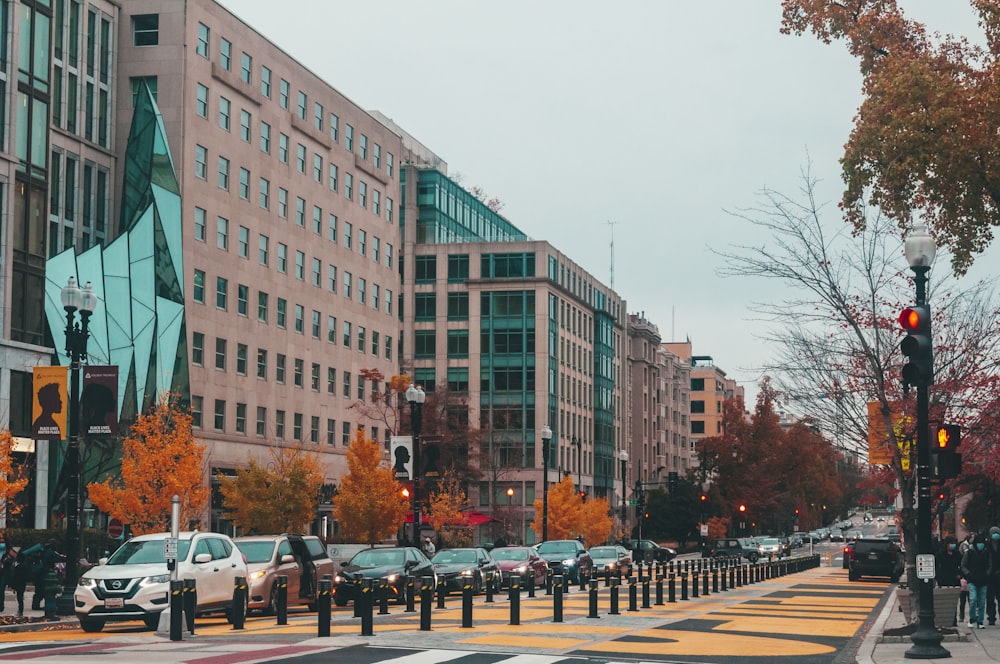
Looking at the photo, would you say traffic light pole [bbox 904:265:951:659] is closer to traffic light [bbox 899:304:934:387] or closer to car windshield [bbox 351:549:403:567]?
traffic light [bbox 899:304:934:387]

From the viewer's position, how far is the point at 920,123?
23250 mm

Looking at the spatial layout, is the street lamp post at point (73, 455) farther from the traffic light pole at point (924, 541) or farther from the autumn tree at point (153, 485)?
the autumn tree at point (153, 485)

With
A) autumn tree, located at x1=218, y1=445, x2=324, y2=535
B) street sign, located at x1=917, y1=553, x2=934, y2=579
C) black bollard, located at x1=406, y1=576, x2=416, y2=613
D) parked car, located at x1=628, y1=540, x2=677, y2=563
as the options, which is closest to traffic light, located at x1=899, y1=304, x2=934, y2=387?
street sign, located at x1=917, y1=553, x2=934, y2=579

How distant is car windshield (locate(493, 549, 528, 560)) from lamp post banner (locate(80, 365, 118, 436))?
1513 cm

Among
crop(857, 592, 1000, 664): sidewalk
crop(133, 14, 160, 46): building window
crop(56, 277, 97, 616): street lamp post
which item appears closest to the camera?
crop(857, 592, 1000, 664): sidewalk

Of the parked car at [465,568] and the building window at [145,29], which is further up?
the building window at [145,29]

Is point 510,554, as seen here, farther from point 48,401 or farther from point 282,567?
point 48,401

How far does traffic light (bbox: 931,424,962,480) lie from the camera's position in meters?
18.7

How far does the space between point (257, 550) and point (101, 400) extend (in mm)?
4688

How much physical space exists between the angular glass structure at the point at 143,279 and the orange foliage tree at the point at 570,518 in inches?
1015

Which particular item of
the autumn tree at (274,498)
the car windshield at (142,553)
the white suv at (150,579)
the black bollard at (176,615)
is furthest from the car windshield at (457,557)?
the autumn tree at (274,498)

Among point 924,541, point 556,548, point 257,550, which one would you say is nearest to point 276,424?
point 556,548

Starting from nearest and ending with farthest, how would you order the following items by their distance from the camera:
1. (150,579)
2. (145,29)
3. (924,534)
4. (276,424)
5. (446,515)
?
1. (924,534)
2. (150,579)
3. (145,29)
4. (446,515)
5. (276,424)

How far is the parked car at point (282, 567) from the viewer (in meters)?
28.2
